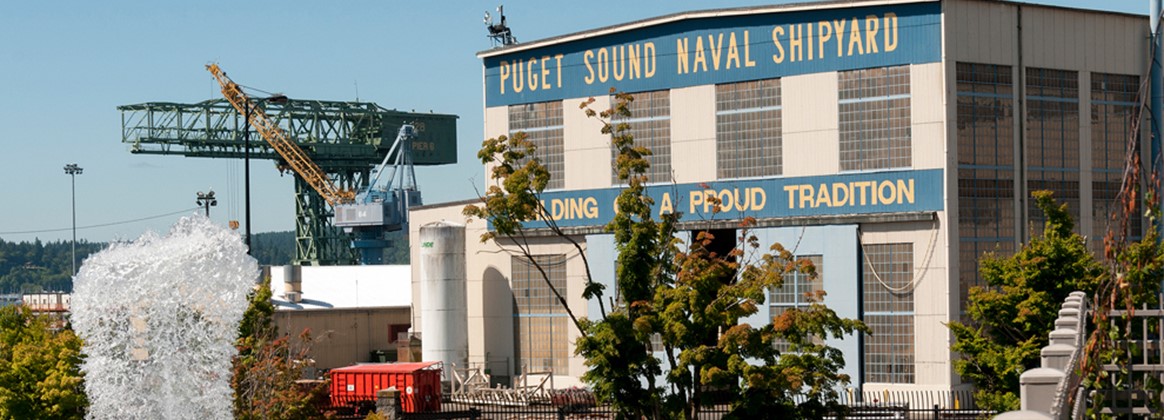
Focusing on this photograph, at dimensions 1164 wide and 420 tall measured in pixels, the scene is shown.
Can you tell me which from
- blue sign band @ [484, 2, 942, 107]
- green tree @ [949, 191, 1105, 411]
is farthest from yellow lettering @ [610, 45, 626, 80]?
green tree @ [949, 191, 1105, 411]

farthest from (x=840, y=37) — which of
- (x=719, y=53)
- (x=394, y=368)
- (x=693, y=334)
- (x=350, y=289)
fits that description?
(x=350, y=289)

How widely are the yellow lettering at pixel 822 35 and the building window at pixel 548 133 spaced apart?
11.6 meters

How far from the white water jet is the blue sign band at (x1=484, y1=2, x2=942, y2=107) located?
77.2 ft

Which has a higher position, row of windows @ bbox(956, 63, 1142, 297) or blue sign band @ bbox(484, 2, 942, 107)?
blue sign band @ bbox(484, 2, 942, 107)

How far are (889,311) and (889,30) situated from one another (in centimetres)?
881

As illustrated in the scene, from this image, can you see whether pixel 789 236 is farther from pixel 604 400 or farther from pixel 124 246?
pixel 124 246

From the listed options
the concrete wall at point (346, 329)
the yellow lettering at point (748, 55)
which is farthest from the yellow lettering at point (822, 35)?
Answer: the concrete wall at point (346, 329)

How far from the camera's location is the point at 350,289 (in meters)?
83.1

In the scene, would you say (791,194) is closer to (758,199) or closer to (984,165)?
(758,199)

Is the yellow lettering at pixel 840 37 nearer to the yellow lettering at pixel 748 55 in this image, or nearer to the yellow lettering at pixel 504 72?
the yellow lettering at pixel 748 55

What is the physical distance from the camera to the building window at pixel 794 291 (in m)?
50.5

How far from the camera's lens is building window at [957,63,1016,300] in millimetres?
48000

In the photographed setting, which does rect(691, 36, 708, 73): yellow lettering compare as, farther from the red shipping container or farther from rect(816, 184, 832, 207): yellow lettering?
the red shipping container

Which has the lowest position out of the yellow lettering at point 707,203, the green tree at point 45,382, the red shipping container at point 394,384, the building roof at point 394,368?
the red shipping container at point 394,384
